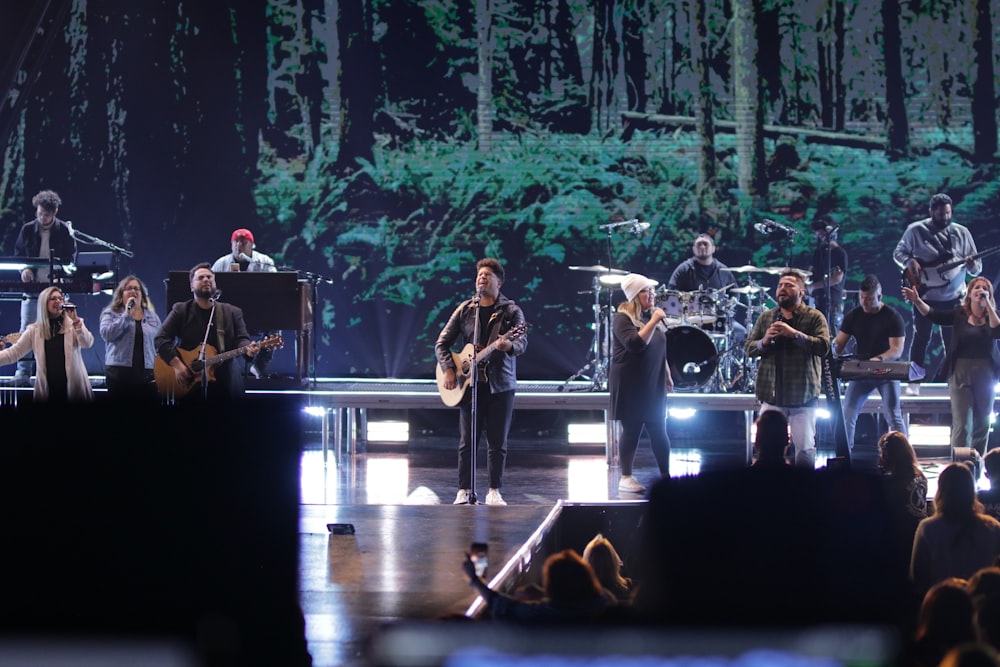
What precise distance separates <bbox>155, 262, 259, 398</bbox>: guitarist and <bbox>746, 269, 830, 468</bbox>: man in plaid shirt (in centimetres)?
374

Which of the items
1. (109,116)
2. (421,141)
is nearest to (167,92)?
(109,116)

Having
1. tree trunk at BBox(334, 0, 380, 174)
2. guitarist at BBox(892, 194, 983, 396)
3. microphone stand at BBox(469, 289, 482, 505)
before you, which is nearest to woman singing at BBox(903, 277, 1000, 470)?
guitarist at BBox(892, 194, 983, 396)

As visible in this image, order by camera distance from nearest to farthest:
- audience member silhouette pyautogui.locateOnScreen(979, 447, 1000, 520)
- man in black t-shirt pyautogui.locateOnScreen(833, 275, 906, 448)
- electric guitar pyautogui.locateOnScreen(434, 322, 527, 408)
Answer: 1. audience member silhouette pyautogui.locateOnScreen(979, 447, 1000, 520)
2. electric guitar pyautogui.locateOnScreen(434, 322, 527, 408)
3. man in black t-shirt pyautogui.locateOnScreen(833, 275, 906, 448)

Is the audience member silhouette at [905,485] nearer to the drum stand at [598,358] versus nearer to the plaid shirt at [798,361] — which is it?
the plaid shirt at [798,361]

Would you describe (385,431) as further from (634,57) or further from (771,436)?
(771,436)

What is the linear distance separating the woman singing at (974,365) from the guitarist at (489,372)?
3823 millimetres

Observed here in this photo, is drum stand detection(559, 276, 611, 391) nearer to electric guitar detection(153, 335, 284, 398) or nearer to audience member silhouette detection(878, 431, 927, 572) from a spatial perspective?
electric guitar detection(153, 335, 284, 398)

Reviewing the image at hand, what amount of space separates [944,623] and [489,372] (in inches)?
202

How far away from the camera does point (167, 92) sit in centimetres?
1400

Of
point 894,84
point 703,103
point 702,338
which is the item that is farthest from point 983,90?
point 702,338

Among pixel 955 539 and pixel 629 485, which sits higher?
pixel 955 539

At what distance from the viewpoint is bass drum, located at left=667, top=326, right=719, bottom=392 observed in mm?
10586

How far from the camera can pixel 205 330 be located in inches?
314

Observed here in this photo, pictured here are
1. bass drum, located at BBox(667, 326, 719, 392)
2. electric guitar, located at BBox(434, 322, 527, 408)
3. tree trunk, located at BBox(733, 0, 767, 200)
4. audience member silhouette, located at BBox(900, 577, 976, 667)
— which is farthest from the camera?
tree trunk, located at BBox(733, 0, 767, 200)
